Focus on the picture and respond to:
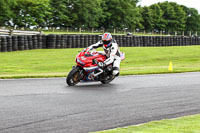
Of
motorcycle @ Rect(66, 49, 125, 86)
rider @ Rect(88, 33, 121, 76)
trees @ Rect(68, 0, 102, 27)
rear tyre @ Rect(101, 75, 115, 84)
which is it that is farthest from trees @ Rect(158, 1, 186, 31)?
motorcycle @ Rect(66, 49, 125, 86)

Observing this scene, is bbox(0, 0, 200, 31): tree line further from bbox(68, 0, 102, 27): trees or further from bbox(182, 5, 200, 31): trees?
bbox(182, 5, 200, 31): trees

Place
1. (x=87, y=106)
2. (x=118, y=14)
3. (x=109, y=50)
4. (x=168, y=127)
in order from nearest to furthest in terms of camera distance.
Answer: (x=168, y=127), (x=87, y=106), (x=109, y=50), (x=118, y=14)

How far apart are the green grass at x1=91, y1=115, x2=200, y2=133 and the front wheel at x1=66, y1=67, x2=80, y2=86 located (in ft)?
16.4

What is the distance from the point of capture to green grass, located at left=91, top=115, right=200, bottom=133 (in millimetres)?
5954

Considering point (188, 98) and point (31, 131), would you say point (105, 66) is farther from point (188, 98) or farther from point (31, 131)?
point (31, 131)

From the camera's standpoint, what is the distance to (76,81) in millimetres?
11617

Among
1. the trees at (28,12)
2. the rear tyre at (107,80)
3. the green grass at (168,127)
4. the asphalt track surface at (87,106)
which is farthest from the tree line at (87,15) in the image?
the green grass at (168,127)

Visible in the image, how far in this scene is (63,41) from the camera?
3177 cm

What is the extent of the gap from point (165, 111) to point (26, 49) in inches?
860

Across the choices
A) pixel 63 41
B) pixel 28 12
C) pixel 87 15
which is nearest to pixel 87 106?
pixel 63 41

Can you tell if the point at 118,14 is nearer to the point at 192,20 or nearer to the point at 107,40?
the point at 192,20

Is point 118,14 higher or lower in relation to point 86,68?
higher

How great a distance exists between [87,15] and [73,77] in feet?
215

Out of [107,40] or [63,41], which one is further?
[63,41]
